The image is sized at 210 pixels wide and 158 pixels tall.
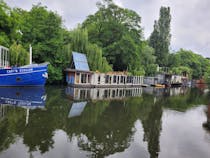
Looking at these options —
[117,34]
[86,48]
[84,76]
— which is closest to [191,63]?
[117,34]

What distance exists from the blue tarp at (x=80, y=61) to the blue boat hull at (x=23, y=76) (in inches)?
238

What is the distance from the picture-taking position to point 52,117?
27.9 ft

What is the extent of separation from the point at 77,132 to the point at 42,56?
19993 mm

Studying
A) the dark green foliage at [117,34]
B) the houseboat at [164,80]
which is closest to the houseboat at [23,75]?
the dark green foliage at [117,34]

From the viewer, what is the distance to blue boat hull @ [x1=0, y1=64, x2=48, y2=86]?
17.9 m

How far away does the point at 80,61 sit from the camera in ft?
84.8

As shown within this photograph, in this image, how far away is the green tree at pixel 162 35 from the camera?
48375 mm

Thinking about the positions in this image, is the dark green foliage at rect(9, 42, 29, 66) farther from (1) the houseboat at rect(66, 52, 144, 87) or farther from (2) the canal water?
(2) the canal water

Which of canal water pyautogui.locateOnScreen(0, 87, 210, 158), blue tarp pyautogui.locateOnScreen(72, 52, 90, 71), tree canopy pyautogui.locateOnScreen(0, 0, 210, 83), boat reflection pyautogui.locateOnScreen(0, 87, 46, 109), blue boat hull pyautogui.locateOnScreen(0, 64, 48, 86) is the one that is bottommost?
canal water pyautogui.locateOnScreen(0, 87, 210, 158)

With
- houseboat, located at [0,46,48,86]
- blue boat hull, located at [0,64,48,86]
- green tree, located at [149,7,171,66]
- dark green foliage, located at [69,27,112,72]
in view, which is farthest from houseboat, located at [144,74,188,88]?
blue boat hull, located at [0,64,48,86]

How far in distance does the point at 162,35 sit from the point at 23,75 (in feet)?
125

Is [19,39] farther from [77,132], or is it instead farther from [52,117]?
[77,132]

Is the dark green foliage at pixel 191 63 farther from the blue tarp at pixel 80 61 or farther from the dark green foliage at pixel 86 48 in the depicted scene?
the blue tarp at pixel 80 61

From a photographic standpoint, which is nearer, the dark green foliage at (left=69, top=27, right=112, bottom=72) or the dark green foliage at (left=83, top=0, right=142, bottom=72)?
the dark green foliage at (left=69, top=27, right=112, bottom=72)
